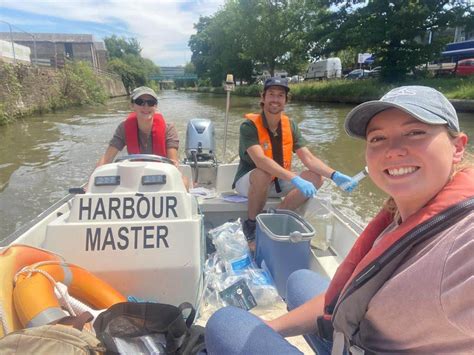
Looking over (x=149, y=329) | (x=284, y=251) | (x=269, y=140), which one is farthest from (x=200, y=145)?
(x=149, y=329)

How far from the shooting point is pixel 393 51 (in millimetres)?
19438

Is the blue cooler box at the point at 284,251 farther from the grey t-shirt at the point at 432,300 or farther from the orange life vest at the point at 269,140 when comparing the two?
the grey t-shirt at the point at 432,300

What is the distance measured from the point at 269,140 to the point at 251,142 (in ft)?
0.53

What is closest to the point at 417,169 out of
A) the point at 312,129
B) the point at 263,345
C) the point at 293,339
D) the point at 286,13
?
the point at 263,345

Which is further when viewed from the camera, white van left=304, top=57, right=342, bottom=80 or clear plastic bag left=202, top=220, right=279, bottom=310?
white van left=304, top=57, right=342, bottom=80

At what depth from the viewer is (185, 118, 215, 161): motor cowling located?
4.39 meters

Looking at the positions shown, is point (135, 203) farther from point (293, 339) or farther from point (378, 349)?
point (378, 349)

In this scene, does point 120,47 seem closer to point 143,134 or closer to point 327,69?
point 327,69

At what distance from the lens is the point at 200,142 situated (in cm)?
448

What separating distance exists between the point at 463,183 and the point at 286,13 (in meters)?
32.0

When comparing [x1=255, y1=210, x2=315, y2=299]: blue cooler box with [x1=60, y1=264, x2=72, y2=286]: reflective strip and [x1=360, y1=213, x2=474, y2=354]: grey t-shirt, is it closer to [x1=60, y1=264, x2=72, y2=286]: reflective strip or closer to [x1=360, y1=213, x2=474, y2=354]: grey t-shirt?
[x1=60, y1=264, x2=72, y2=286]: reflective strip

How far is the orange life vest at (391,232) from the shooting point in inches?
32.6

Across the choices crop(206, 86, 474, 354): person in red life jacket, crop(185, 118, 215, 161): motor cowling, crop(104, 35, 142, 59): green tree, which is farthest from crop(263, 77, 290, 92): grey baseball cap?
crop(104, 35, 142, 59): green tree

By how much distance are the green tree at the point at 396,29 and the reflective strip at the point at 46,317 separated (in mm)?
20226
